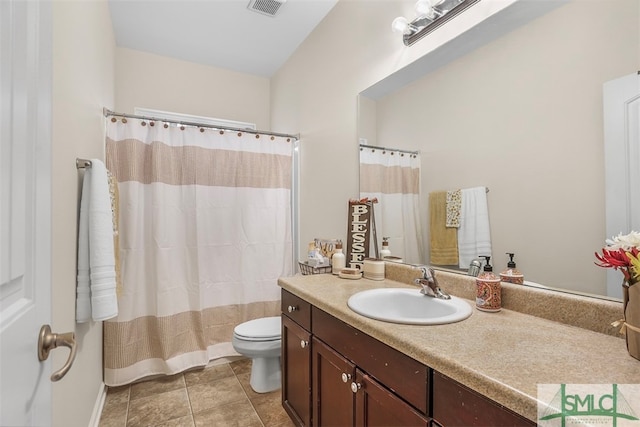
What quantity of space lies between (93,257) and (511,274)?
1799mm

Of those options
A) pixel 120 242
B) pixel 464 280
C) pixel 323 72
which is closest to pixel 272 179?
pixel 323 72

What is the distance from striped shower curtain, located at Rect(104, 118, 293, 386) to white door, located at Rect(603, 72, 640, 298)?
216cm

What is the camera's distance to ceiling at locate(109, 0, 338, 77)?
7.48 ft

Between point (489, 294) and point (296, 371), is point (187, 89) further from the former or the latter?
point (489, 294)

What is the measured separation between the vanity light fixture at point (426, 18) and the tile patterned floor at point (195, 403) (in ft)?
7.29

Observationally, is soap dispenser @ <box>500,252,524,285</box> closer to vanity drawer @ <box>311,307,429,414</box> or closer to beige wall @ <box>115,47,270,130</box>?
vanity drawer @ <box>311,307,429,414</box>

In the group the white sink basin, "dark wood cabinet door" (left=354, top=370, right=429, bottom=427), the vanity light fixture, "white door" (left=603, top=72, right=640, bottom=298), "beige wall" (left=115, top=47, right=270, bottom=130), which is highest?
"beige wall" (left=115, top=47, right=270, bottom=130)

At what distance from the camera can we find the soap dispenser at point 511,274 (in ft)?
3.85

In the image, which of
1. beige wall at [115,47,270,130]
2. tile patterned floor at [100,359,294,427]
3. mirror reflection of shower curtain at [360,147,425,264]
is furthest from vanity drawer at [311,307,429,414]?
beige wall at [115,47,270,130]

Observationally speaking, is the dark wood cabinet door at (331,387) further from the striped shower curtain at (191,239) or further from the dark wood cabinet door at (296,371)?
the striped shower curtain at (191,239)

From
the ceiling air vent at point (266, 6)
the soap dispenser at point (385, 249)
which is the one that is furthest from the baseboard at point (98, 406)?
the ceiling air vent at point (266, 6)

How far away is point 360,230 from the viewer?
1.93 m

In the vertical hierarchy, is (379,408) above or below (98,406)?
above

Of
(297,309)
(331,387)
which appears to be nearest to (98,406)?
(297,309)
